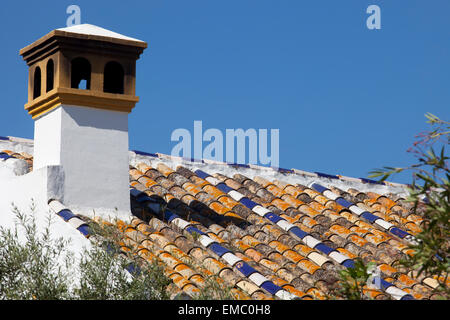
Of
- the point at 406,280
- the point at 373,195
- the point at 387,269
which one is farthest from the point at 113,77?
the point at 373,195

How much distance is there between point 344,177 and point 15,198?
6.05 m

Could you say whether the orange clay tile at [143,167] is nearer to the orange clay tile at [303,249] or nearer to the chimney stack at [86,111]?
the chimney stack at [86,111]

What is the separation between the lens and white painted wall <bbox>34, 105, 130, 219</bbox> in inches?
421

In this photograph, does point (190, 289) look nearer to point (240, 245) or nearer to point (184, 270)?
point (184, 270)

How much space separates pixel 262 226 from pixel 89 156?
2.51m

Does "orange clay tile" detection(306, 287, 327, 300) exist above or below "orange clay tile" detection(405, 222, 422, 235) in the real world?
below

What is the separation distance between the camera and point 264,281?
9.69m

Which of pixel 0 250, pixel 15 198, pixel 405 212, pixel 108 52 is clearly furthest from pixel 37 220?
pixel 405 212

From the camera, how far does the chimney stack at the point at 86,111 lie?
424 inches

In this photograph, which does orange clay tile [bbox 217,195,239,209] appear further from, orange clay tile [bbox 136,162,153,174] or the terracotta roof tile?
orange clay tile [bbox 136,162,153,174]

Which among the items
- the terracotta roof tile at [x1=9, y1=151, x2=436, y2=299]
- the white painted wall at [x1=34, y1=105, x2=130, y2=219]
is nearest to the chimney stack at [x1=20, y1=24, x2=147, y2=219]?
the white painted wall at [x1=34, y1=105, x2=130, y2=219]

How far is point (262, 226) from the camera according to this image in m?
11.6

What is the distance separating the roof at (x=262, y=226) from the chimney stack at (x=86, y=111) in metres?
0.45

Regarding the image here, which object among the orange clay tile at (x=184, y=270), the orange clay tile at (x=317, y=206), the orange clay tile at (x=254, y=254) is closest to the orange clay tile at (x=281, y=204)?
the orange clay tile at (x=317, y=206)
